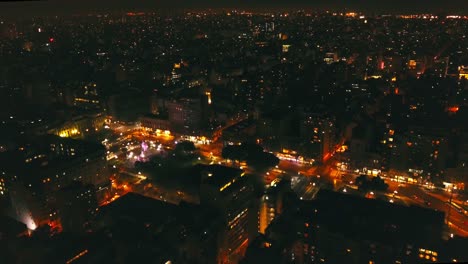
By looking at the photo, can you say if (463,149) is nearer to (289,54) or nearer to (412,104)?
(412,104)

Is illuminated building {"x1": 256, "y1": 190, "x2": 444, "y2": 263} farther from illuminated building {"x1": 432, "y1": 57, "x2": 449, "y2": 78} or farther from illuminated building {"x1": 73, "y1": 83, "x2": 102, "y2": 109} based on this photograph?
illuminated building {"x1": 432, "y1": 57, "x2": 449, "y2": 78}

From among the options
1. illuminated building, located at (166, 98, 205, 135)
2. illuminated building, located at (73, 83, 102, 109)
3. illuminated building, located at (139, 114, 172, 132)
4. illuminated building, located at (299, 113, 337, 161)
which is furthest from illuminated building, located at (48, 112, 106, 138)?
illuminated building, located at (299, 113, 337, 161)

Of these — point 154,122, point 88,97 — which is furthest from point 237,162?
point 88,97

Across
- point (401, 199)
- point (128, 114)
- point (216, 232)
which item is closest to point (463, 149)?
point (401, 199)

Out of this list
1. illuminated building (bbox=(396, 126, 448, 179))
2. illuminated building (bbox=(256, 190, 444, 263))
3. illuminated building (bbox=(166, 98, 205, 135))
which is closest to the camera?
illuminated building (bbox=(256, 190, 444, 263))

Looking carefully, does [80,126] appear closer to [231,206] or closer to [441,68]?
[231,206]

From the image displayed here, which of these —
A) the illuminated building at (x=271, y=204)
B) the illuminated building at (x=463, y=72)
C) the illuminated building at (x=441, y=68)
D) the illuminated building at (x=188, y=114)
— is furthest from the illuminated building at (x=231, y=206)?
the illuminated building at (x=441, y=68)
